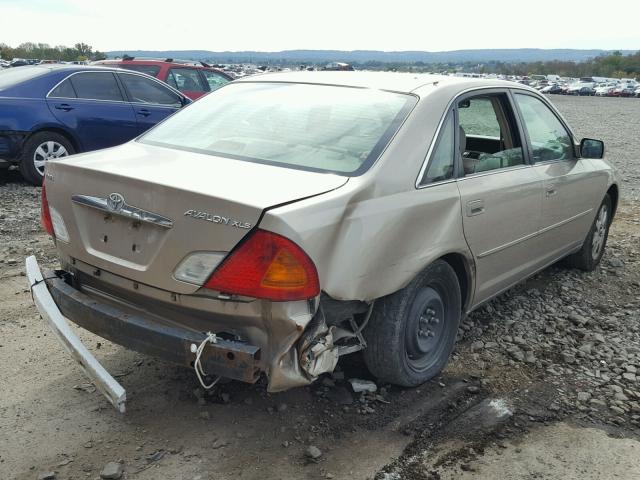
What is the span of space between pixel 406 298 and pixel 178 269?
1.15 m

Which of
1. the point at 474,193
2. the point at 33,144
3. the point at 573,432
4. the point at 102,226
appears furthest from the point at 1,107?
the point at 573,432

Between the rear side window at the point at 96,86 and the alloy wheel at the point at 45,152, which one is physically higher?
the rear side window at the point at 96,86

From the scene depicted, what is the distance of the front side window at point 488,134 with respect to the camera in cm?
→ 391

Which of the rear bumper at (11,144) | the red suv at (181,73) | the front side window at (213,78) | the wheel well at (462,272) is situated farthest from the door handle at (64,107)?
the wheel well at (462,272)

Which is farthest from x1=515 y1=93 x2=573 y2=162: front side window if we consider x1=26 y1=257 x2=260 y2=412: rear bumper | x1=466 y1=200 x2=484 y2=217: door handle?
x1=26 y1=257 x2=260 y2=412: rear bumper

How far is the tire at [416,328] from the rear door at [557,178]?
126 cm

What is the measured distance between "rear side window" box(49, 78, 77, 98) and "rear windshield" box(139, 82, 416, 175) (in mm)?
4853

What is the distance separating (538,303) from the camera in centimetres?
506

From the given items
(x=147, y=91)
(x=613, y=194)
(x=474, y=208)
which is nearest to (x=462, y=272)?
(x=474, y=208)

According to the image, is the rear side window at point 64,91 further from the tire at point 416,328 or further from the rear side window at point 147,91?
the tire at point 416,328

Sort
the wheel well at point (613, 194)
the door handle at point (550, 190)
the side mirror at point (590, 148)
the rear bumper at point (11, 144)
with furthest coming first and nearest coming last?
the rear bumper at point (11, 144) → the wheel well at point (613, 194) → the side mirror at point (590, 148) → the door handle at point (550, 190)

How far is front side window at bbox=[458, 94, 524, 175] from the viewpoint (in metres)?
3.91

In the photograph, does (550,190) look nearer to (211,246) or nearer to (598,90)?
(211,246)

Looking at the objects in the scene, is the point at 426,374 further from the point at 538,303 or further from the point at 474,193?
the point at 538,303
